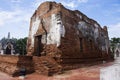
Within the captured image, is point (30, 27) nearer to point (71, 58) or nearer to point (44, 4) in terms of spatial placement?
point (44, 4)

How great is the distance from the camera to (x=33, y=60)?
10.1 m

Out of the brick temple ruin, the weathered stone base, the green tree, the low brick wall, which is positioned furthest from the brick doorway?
the green tree

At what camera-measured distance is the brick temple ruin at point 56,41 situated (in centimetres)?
967

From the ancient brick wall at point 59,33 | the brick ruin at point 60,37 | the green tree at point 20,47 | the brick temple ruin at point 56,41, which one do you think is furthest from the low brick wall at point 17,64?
the green tree at point 20,47

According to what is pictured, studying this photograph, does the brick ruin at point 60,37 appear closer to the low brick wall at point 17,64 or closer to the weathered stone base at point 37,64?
the weathered stone base at point 37,64

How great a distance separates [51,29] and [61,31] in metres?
0.95

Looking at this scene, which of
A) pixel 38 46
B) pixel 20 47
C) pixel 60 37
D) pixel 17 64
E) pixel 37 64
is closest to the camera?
pixel 17 64

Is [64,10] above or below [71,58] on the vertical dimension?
above

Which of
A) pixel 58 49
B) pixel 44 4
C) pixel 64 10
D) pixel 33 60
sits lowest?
pixel 33 60

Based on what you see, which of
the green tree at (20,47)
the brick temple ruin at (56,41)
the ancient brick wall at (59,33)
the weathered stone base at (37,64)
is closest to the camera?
the weathered stone base at (37,64)

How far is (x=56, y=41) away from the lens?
10.5m

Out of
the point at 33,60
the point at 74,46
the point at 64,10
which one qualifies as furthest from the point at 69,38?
the point at 33,60

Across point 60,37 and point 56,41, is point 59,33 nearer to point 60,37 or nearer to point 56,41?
point 60,37

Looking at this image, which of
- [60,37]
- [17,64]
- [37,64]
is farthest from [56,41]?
[17,64]
